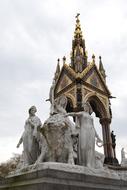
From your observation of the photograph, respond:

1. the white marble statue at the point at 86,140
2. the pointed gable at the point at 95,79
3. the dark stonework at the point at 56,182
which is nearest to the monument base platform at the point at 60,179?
the dark stonework at the point at 56,182

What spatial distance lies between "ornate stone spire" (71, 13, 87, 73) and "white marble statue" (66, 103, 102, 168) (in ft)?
88.7

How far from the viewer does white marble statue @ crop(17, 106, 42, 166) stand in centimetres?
724

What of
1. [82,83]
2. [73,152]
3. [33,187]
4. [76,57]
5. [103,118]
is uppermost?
[76,57]

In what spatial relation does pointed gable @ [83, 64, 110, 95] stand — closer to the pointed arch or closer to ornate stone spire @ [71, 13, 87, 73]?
ornate stone spire @ [71, 13, 87, 73]

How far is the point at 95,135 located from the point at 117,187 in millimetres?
1359

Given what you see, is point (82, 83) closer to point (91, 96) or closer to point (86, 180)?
point (91, 96)

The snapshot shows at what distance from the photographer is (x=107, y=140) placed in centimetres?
3381

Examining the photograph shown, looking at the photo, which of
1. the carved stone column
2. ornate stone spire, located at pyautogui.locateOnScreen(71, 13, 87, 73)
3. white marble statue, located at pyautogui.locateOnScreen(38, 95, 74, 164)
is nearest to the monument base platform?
white marble statue, located at pyautogui.locateOnScreen(38, 95, 74, 164)

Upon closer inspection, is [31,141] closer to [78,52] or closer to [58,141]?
[58,141]

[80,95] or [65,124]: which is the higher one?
[80,95]

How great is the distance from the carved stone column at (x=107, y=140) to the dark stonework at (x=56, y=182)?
85.0 feet

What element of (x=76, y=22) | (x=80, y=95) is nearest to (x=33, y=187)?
(x=80, y=95)

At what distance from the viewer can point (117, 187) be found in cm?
680

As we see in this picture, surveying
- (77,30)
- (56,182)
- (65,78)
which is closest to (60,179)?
(56,182)
